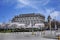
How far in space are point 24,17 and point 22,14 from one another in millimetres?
364

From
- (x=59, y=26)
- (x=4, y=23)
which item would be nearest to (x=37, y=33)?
(x=59, y=26)

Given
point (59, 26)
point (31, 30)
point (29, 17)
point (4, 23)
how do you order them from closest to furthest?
1. point (29, 17)
2. point (4, 23)
3. point (59, 26)
4. point (31, 30)

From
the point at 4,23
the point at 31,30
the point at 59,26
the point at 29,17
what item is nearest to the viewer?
the point at 29,17

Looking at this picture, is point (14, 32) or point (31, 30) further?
point (31, 30)

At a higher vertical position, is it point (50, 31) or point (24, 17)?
point (24, 17)

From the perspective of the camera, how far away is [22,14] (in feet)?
22.4

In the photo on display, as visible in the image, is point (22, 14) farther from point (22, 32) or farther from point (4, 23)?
point (22, 32)

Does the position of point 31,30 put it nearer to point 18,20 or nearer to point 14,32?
point 14,32

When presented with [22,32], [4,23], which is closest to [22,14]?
[4,23]

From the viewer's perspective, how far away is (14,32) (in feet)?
26.9

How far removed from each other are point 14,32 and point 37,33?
3.76ft

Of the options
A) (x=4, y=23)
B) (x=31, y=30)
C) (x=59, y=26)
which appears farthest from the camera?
(x=31, y=30)

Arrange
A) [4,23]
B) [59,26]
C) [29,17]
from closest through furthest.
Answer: [29,17] → [4,23] → [59,26]

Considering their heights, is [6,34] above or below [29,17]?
below
